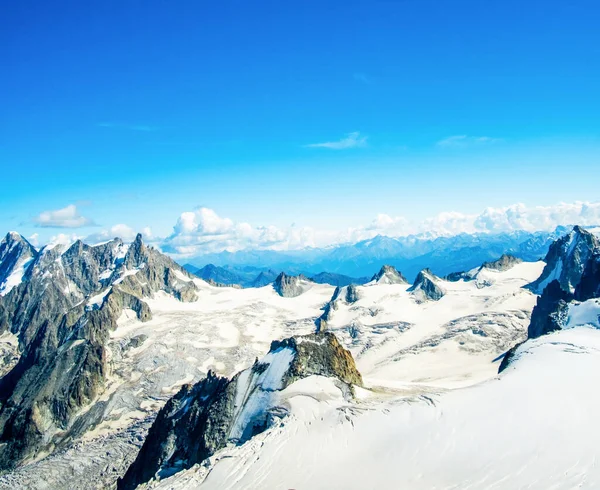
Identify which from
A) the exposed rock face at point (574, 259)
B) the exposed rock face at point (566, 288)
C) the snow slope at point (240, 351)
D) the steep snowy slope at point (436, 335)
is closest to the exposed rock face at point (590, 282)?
the exposed rock face at point (566, 288)

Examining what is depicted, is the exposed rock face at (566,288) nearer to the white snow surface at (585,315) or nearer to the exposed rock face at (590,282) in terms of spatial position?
the exposed rock face at (590,282)

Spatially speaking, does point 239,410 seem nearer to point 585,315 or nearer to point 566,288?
point 585,315

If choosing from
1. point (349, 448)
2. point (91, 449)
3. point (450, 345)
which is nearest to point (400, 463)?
point (349, 448)

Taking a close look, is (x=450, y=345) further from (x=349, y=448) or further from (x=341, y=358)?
(x=349, y=448)

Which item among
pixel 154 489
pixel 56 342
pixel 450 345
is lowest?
pixel 450 345

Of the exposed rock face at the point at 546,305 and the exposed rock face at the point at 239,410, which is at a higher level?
the exposed rock face at the point at 239,410

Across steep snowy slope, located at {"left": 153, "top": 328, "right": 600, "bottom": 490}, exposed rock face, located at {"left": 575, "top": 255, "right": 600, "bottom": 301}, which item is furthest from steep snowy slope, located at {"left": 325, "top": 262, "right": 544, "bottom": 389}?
steep snowy slope, located at {"left": 153, "top": 328, "right": 600, "bottom": 490}

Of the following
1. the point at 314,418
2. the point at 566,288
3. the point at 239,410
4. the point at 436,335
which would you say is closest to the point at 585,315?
the point at 314,418
